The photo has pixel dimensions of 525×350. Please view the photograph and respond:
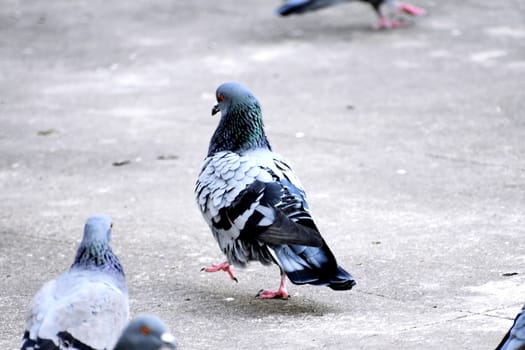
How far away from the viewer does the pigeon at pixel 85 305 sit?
4.30 m

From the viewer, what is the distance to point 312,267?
5.70 meters

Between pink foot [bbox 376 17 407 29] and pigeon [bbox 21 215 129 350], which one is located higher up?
pigeon [bbox 21 215 129 350]

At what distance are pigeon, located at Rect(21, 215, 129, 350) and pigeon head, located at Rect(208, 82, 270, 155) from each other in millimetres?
1601

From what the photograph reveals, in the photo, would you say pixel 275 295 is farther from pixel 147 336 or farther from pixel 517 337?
pixel 147 336

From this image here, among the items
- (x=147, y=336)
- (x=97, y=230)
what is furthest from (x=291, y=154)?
(x=147, y=336)

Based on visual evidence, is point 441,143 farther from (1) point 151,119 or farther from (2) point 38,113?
(2) point 38,113

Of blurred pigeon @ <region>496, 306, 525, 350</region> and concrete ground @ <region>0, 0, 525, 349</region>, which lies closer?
blurred pigeon @ <region>496, 306, 525, 350</region>

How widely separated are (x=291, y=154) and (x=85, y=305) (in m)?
4.55

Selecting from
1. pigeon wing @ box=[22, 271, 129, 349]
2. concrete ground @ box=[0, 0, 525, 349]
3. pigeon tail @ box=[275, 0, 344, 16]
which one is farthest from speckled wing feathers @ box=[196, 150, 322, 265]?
pigeon tail @ box=[275, 0, 344, 16]

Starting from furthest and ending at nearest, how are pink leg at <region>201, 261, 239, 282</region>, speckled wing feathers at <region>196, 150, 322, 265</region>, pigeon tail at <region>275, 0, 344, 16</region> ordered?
pigeon tail at <region>275, 0, 344, 16</region> → pink leg at <region>201, 261, 239, 282</region> → speckled wing feathers at <region>196, 150, 322, 265</region>

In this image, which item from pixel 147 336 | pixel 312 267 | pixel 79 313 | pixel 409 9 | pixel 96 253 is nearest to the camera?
pixel 147 336

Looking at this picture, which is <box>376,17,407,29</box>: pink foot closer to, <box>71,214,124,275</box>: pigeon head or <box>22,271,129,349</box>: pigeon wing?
<box>71,214,124,275</box>: pigeon head

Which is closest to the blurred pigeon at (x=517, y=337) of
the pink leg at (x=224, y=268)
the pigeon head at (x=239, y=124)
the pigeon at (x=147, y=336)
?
the pigeon at (x=147, y=336)

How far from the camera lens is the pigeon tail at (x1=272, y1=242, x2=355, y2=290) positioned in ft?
18.4
